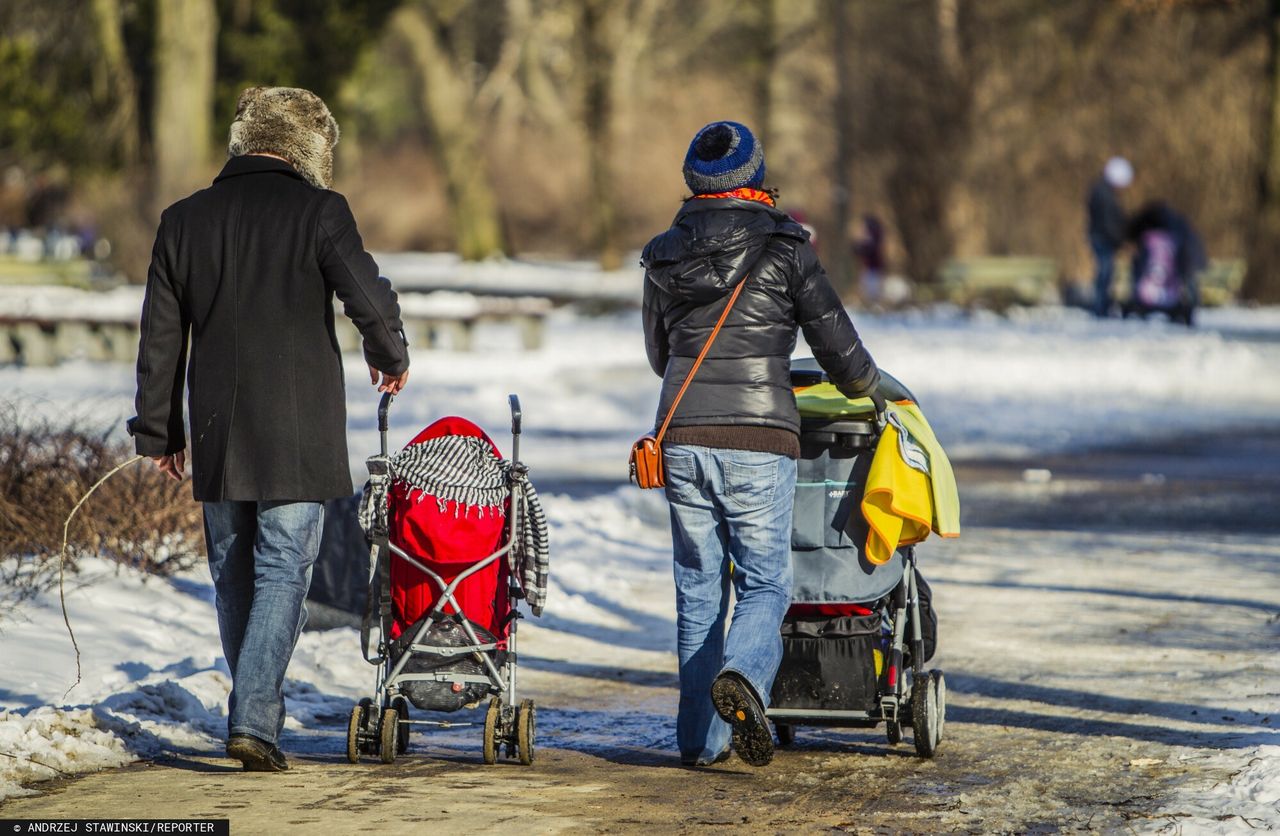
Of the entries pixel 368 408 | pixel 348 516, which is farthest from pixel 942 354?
pixel 348 516

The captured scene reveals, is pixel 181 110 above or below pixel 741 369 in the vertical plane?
above

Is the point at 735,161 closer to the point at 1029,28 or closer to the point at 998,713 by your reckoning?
the point at 998,713

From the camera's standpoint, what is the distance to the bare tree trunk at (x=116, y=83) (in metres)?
26.9

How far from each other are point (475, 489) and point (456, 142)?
35.9m

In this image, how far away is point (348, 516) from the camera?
25.3 ft

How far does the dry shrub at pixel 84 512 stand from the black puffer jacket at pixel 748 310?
3.59 meters

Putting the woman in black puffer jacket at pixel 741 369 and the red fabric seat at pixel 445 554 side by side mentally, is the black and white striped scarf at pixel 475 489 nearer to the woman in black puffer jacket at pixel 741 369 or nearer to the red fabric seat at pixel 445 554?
the red fabric seat at pixel 445 554

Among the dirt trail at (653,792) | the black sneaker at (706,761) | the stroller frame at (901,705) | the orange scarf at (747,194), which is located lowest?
the dirt trail at (653,792)

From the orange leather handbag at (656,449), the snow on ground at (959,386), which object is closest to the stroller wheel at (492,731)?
the orange leather handbag at (656,449)

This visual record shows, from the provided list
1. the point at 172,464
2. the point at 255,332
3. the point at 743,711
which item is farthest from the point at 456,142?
the point at 743,711

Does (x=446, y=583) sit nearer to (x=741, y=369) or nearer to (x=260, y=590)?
(x=260, y=590)

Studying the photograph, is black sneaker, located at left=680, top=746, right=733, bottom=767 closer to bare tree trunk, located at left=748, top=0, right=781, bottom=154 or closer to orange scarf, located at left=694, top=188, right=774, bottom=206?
orange scarf, located at left=694, top=188, right=774, bottom=206

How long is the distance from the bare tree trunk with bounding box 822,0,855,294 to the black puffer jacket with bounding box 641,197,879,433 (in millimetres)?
22750

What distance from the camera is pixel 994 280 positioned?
27.6 m
